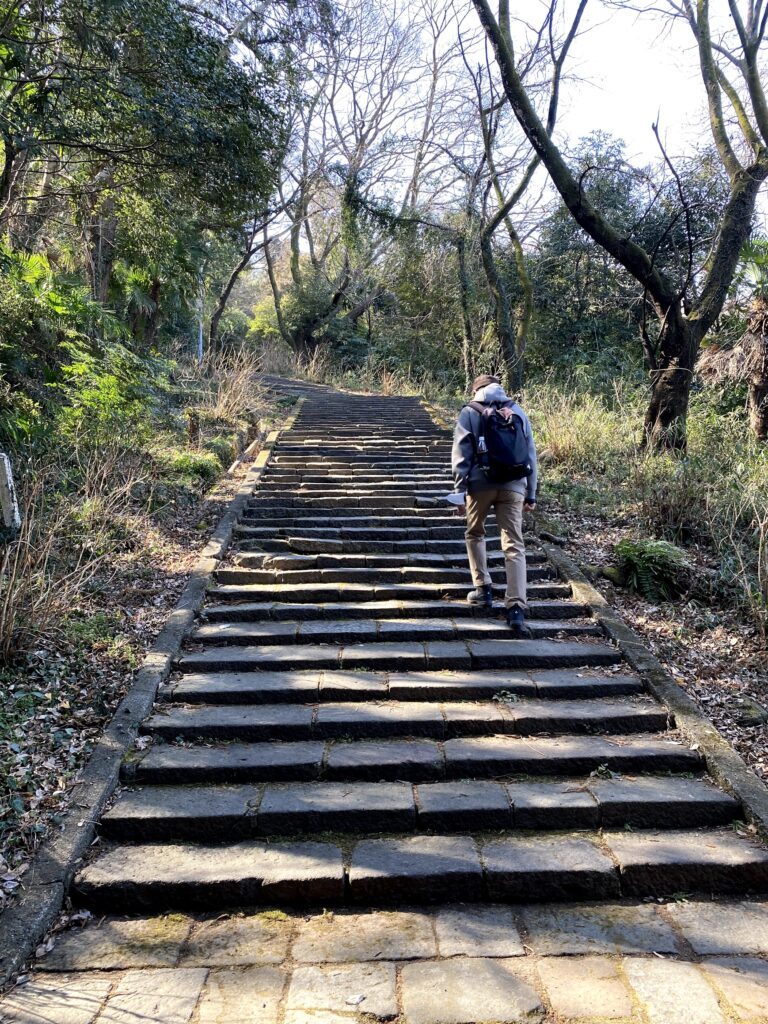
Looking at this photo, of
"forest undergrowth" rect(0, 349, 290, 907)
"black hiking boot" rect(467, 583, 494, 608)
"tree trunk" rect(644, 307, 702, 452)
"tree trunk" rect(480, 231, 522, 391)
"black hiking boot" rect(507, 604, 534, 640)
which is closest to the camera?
"forest undergrowth" rect(0, 349, 290, 907)

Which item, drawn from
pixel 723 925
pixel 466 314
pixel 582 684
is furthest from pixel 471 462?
pixel 466 314

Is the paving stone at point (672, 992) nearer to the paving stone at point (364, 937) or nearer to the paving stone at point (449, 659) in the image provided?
the paving stone at point (364, 937)

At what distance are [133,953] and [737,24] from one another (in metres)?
10.8

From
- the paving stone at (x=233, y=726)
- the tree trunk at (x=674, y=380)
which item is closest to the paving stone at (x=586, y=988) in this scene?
the paving stone at (x=233, y=726)

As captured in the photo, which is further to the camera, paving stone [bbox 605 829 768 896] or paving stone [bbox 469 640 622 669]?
paving stone [bbox 469 640 622 669]

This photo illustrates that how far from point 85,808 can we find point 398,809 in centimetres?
144

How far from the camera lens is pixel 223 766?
3.66 m

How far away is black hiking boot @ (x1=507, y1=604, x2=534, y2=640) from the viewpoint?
514 cm

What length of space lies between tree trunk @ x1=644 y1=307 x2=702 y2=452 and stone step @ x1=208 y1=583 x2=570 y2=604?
3.57 meters

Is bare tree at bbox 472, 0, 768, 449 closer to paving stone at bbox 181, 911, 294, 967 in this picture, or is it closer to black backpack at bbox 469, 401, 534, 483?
black backpack at bbox 469, 401, 534, 483

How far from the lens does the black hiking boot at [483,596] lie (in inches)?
214

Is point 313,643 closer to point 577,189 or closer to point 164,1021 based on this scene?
point 164,1021

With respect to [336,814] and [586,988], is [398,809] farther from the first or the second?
[586,988]

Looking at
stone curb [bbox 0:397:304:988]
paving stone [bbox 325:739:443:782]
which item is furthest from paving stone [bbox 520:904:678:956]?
stone curb [bbox 0:397:304:988]
